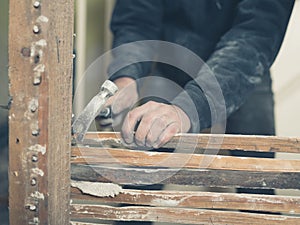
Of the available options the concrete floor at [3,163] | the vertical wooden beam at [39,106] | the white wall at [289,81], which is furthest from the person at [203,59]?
the white wall at [289,81]

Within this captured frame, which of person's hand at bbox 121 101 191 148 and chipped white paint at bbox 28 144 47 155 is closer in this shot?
chipped white paint at bbox 28 144 47 155

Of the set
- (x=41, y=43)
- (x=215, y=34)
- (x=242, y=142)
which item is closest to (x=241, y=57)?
(x=215, y=34)

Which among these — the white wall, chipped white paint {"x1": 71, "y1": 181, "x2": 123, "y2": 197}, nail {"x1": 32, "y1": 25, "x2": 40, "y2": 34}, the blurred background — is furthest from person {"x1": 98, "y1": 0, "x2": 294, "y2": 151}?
the white wall

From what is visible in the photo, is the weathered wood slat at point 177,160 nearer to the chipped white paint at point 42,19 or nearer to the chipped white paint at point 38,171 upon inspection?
the chipped white paint at point 38,171

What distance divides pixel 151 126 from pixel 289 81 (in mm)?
1815

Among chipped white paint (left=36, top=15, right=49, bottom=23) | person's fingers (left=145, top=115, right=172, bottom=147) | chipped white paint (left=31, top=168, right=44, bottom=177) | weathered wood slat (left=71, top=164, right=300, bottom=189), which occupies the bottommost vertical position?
weathered wood slat (left=71, top=164, right=300, bottom=189)

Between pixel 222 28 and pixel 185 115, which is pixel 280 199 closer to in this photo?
pixel 185 115

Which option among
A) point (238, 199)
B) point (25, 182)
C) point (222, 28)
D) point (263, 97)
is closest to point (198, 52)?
point (222, 28)

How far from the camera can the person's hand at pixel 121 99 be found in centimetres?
158

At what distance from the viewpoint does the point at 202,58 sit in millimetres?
2051

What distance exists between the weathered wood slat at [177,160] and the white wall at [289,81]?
1702mm

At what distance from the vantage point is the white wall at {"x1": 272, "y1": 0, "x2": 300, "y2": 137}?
2.89 meters

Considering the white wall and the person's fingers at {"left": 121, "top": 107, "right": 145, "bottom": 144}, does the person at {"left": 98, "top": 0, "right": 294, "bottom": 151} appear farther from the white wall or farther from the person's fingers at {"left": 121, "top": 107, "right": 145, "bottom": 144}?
the white wall

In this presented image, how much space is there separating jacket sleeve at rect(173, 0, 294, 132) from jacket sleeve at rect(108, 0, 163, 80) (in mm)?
357
